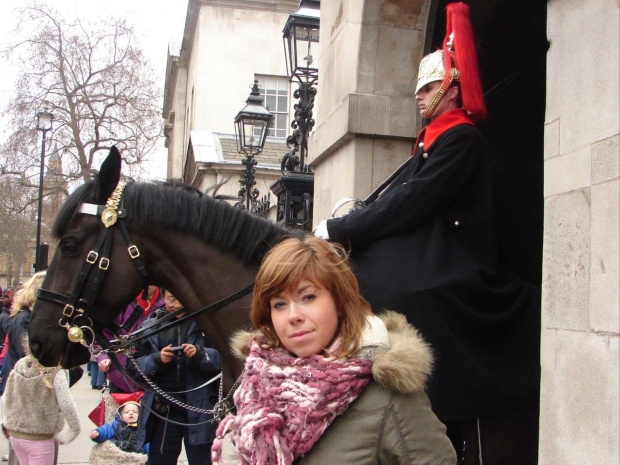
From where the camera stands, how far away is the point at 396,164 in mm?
5246

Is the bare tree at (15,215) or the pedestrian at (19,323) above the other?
the bare tree at (15,215)

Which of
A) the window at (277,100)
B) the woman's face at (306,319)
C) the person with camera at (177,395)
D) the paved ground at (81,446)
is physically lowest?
the paved ground at (81,446)

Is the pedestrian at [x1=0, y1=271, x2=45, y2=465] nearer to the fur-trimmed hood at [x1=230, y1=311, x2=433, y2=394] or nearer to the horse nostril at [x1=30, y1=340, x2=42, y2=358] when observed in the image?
the horse nostril at [x1=30, y1=340, x2=42, y2=358]

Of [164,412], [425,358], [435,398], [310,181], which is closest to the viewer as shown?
[425,358]

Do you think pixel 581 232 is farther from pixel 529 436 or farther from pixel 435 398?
pixel 529 436

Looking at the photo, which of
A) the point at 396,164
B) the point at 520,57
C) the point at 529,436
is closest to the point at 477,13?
the point at 520,57

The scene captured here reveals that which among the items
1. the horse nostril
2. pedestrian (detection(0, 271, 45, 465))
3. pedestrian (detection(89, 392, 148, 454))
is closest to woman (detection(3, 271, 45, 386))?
pedestrian (detection(0, 271, 45, 465))

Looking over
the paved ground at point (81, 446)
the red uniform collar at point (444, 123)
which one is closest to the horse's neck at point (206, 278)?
the red uniform collar at point (444, 123)

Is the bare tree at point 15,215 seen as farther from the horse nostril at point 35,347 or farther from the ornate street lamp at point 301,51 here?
the horse nostril at point 35,347

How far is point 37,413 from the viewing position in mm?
6172

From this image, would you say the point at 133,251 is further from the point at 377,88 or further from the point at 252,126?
the point at 252,126

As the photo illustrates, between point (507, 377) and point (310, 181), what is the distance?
16.1 ft

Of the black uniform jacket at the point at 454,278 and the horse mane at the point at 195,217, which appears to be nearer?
the black uniform jacket at the point at 454,278

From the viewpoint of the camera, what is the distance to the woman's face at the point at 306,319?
81.3 inches
